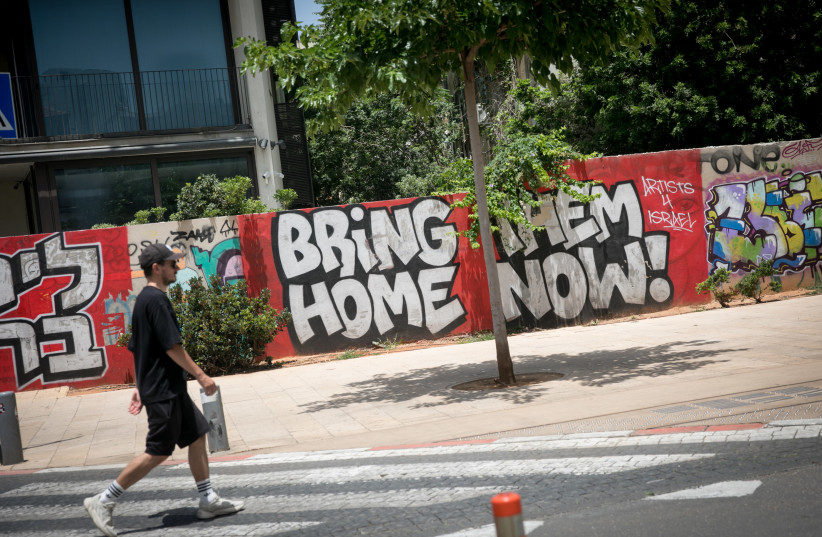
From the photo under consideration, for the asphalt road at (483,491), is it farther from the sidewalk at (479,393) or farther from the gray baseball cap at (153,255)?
the gray baseball cap at (153,255)

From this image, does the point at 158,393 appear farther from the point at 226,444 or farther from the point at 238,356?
the point at 238,356

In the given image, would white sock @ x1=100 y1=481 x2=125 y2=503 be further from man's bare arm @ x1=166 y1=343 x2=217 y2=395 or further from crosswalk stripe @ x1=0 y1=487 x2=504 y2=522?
man's bare arm @ x1=166 y1=343 x2=217 y2=395

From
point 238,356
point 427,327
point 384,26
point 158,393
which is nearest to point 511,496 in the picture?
point 158,393

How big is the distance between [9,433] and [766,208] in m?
13.6

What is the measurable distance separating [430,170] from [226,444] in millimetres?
15713

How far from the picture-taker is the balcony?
675 inches

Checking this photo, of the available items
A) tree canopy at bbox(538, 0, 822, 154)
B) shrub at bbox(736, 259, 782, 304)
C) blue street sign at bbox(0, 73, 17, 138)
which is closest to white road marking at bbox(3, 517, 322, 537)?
blue street sign at bbox(0, 73, 17, 138)

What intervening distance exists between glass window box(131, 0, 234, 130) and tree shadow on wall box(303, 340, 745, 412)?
10326 mm

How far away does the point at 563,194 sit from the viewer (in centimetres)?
1407

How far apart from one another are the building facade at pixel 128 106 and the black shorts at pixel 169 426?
42.7ft

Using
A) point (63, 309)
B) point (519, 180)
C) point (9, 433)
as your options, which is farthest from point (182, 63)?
point (9, 433)

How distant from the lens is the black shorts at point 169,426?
4945 millimetres

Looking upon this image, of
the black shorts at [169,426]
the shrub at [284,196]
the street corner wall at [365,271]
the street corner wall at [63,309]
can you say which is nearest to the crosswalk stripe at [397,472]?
the black shorts at [169,426]

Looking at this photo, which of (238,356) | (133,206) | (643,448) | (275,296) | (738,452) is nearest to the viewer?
(738,452)
